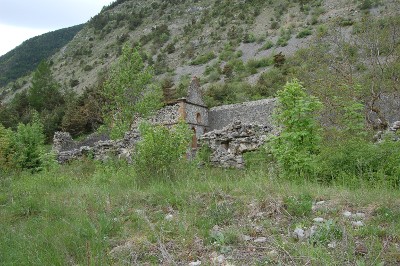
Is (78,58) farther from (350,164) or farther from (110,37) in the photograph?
(350,164)

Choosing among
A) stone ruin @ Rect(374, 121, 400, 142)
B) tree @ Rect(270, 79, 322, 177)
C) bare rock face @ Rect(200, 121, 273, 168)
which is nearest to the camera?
tree @ Rect(270, 79, 322, 177)

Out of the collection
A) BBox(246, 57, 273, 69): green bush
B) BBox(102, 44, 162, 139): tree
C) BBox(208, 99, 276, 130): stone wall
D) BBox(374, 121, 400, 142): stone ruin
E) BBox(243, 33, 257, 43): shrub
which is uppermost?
BBox(243, 33, 257, 43): shrub

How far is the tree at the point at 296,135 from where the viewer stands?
278 inches

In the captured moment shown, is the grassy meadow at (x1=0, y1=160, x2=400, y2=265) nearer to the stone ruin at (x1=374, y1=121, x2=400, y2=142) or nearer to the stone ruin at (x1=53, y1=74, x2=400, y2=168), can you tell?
the stone ruin at (x1=374, y1=121, x2=400, y2=142)

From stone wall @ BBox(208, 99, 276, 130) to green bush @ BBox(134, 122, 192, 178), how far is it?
1443 cm

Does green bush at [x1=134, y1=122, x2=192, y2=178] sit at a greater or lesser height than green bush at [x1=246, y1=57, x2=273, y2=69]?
lesser

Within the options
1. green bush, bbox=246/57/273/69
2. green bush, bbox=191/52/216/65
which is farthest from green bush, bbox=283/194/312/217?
green bush, bbox=191/52/216/65

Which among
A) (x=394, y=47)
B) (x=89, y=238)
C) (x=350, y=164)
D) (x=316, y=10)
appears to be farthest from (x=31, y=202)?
(x=316, y=10)

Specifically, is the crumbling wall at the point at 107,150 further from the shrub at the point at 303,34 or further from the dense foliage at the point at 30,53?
the dense foliage at the point at 30,53

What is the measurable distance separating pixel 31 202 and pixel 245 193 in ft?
11.4

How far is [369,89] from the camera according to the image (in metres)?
16.0

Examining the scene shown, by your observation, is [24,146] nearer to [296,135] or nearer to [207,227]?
[296,135]

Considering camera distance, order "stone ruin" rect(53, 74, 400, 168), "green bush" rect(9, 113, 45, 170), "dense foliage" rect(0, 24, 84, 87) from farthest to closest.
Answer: "dense foliage" rect(0, 24, 84, 87) → "green bush" rect(9, 113, 45, 170) → "stone ruin" rect(53, 74, 400, 168)

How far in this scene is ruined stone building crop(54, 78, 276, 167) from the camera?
10906 millimetres
